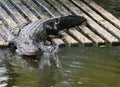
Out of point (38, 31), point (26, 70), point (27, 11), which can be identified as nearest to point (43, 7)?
point (27, 11)

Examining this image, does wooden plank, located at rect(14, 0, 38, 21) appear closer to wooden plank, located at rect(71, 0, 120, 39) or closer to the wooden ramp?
the wooden ramp

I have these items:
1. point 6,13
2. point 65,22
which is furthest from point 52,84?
point 6,13

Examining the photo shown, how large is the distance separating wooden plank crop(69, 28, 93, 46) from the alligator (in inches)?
10.5

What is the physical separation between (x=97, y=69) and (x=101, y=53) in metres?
1.01

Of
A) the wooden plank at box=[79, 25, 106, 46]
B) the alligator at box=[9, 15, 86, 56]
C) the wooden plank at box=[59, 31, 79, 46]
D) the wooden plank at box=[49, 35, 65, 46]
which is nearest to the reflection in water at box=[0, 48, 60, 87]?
the alligator at box=[9, 15, 86, 56]

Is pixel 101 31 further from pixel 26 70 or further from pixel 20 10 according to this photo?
pixel 26 70

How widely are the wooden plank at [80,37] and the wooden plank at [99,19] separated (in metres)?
0.72

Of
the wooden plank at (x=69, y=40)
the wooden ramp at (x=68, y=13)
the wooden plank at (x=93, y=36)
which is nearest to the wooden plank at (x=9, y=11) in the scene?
the wooden ramp at (x=68, y=13)

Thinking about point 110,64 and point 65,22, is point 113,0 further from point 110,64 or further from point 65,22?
point 110,64

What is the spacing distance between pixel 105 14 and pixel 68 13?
89 centimetres

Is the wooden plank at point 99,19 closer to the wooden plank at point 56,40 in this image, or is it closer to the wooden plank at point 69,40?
the wooden plank at point 69,40

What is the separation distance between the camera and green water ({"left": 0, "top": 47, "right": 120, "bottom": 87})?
20.9 ft

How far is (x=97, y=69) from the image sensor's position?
709 cm

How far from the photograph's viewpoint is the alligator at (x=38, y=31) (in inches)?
306
